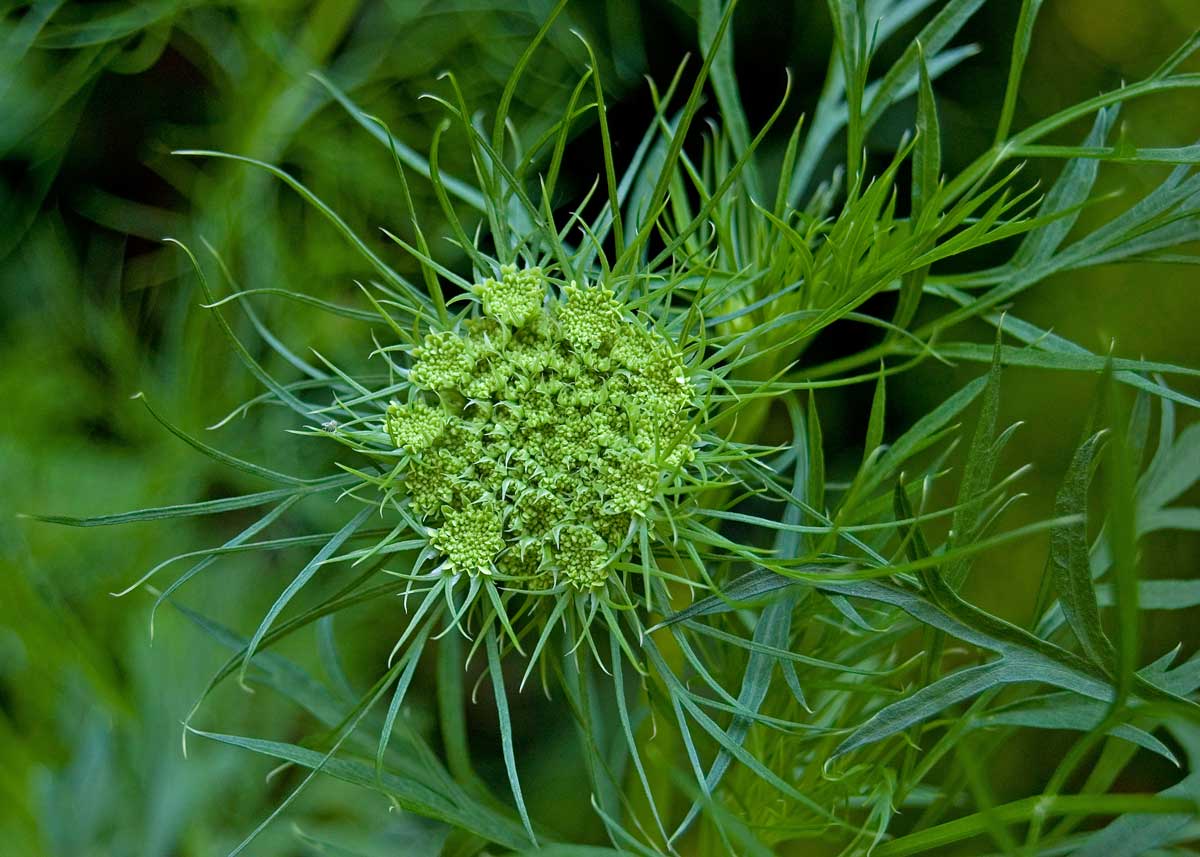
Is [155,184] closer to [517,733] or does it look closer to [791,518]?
[517,733]

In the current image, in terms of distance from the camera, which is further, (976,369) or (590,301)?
(976,369)

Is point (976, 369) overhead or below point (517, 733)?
overhead

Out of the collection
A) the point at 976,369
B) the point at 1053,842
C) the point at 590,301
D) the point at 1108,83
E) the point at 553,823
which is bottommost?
the point at 553,823

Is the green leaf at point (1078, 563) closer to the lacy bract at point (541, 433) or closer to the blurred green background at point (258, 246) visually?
the lacy bract at point (541, 433)

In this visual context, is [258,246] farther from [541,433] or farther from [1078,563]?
[1078,563]

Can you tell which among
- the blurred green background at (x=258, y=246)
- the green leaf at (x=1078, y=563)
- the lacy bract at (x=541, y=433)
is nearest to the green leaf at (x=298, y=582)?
the lacy bract at (x=541, y=433)

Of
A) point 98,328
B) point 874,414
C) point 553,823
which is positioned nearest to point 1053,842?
point 874,414

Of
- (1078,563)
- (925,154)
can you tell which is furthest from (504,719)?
(925,154)

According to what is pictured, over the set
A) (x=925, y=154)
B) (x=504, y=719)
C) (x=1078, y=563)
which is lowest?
(x=504, y=719)
